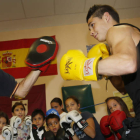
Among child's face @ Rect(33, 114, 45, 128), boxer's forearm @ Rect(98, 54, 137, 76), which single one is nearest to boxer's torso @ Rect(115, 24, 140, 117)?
boxer's forearm @ Rect(98, 54, 137, 76)

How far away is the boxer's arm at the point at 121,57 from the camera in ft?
2.93

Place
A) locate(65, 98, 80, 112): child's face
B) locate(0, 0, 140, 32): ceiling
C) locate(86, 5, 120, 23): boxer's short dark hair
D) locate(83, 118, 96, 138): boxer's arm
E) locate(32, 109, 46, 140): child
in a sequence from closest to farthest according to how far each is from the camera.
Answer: locate(86, 5, 120, 23): boxer's short dark hair, locate(83, 118, 96, 138): boxer's arm, locate(32, 109, 46, 140): child, locate(65, 98, 80, 112): child's face, locate(0, 0, 140, 32): ceiling

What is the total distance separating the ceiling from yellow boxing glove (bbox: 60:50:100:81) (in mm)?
2592

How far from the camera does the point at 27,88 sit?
1543mm

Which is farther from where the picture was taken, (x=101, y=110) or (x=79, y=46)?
(x=79, y=46)

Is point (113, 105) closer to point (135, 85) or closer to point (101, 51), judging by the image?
point (101, 51)

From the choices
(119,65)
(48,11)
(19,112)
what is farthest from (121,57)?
(48,11)

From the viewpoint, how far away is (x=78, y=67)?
3.57ft

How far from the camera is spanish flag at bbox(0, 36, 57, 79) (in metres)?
3.74

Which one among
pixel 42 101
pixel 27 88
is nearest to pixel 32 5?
pixel 42 101

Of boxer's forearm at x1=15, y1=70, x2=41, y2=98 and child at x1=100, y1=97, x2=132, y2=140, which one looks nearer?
boxer's forearm at x1=15, y1=70, x2=41, y2=98

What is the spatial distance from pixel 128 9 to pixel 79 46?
4.85ft

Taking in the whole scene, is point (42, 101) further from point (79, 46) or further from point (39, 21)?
point (39, 21)

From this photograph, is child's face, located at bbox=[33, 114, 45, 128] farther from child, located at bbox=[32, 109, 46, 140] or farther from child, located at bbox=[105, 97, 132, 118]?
child, located at bbox=[105, 97, 132, 118]
